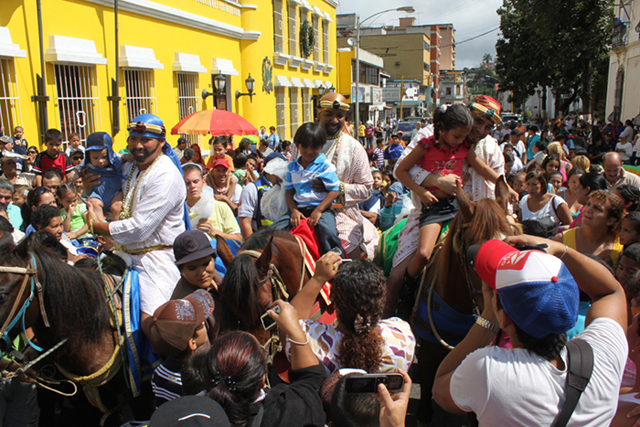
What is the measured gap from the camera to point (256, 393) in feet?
6.32

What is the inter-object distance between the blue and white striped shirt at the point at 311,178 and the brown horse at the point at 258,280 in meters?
0.83

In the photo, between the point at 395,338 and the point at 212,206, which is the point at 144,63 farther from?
Result: the point at 395,338

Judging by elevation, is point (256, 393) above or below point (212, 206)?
below

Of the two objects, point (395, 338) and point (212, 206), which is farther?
point (212, 206)

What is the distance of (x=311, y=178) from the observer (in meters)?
4.14

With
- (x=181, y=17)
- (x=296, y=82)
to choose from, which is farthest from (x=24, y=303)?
(x=296, y=82)

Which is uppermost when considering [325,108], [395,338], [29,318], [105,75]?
[105,75]

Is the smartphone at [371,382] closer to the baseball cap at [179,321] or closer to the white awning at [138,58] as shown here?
the baseball cap at [179,321]

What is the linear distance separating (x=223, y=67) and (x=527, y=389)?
665 inches

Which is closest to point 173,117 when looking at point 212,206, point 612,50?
point 212,206

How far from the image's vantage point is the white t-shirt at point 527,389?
Result: 1.66 metres

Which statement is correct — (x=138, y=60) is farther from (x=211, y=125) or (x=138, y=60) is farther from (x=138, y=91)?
(x=211, y=125)

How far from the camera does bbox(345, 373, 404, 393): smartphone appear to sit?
1.84 meters

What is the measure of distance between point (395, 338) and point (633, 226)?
2536mm
